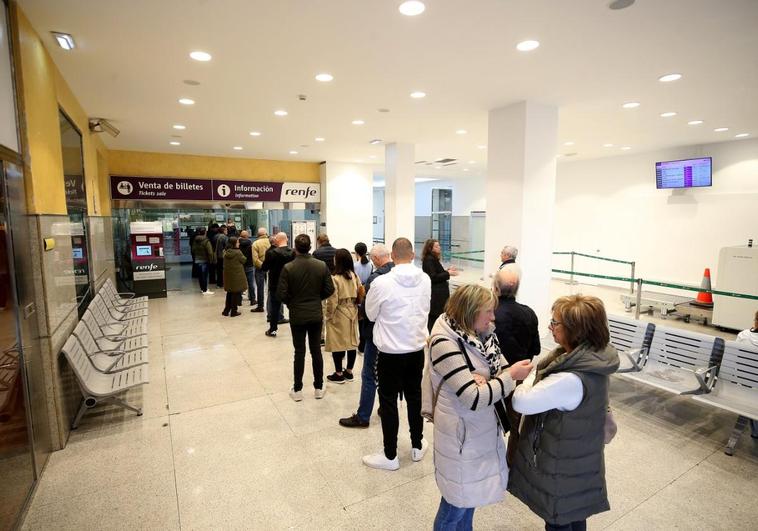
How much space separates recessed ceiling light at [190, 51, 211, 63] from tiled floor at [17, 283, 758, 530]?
11.0 feet

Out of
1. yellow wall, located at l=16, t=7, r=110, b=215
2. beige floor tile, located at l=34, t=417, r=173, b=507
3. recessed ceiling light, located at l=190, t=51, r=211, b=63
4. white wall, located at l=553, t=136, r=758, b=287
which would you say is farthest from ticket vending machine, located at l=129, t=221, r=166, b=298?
white wall, located at l=553, t=136, r=758, b=287

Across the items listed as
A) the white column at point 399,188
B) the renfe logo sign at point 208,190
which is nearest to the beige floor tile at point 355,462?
the white column at point 399,188

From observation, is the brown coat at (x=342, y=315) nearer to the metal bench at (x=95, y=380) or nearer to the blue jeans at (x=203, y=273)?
the metal bench at (x=95, y=380)

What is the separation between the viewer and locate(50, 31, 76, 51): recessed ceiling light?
3.55 meters

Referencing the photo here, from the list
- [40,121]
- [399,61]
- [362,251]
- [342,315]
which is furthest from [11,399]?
[399,61]

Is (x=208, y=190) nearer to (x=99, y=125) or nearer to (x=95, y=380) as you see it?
(x=99, y=125)

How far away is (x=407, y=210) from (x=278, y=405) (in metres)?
5.80

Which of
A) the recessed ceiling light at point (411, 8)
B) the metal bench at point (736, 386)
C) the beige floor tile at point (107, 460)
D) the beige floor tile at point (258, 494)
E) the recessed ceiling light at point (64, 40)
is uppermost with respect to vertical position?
the recessed ceiling light at point (64, 40)

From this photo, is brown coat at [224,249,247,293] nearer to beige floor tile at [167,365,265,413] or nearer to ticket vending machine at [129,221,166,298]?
beige floor tile at [167,365,265,413]

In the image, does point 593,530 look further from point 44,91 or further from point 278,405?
point 44,91

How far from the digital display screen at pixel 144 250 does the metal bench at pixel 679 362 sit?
9230mm

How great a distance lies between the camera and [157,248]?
936 centimetres

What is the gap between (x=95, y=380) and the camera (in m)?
3.70

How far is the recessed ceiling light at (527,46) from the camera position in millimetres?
3677
